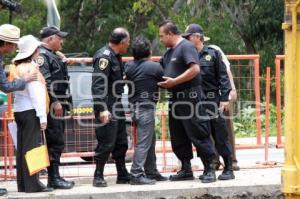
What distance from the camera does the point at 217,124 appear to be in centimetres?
987

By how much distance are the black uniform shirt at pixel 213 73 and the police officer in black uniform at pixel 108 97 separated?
3.35 feet

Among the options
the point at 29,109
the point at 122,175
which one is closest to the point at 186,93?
the point at 122,175

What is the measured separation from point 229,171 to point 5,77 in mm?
3041

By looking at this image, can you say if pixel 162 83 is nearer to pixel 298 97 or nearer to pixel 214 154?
pixel 214 154

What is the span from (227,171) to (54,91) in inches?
93.9

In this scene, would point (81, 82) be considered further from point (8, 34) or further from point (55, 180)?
point (8, 34)

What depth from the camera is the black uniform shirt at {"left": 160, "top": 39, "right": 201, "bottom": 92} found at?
946 centimetres

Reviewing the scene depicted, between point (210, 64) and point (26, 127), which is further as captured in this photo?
point (210, 64)

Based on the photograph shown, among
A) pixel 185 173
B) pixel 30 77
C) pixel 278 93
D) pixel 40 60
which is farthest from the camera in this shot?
pixel 278 93

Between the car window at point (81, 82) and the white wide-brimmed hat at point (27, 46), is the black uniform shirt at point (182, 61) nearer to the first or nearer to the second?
the white wide-brimmed hat at point (27, 46)

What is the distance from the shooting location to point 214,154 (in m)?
9.70

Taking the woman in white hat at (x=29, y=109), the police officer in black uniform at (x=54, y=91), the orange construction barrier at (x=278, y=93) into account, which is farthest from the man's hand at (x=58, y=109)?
the orange construction barrier at (x=278, y=93)

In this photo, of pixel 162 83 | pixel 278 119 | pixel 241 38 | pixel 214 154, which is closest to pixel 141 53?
pixel 162 83

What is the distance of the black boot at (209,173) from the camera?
9688 millimetres
